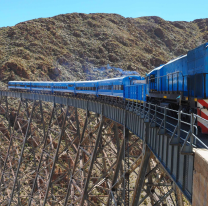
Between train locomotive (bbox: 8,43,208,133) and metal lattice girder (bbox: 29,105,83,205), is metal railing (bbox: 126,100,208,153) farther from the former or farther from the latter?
metal lattice girder (bbox: 29,105,83,205)

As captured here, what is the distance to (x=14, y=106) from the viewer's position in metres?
34.9

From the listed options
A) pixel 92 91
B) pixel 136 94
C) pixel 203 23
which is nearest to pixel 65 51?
pixel 92 91

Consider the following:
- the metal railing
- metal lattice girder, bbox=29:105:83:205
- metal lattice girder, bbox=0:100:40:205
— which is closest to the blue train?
metal lattice girder, bbox=29:105:83:205

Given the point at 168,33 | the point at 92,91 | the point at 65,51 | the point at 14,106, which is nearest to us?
the point at 92,91

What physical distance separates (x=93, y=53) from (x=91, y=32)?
1116 centimetres

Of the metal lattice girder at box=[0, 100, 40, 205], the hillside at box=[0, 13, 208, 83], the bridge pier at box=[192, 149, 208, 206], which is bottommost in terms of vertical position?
the metal lattice girder at box=[0, 100, 40, 205]

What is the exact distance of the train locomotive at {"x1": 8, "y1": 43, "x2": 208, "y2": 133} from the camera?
308 inches

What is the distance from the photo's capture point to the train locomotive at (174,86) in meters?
7.83

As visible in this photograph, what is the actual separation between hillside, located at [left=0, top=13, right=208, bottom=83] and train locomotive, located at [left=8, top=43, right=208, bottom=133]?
84.2 feet

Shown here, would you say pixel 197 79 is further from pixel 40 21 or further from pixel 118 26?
pixel 118 26

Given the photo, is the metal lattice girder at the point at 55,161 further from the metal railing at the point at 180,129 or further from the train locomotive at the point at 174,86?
the metal railing at the point at 180,129

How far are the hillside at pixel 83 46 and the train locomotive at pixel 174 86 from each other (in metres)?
25.7

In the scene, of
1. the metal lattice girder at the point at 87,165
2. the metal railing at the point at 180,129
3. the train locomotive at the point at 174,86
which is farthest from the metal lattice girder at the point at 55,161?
the metal railing at the point at 180,129

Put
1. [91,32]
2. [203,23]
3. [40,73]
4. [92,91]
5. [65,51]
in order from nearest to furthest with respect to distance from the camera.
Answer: [92,91] < [40,73] < [65,51] < [91,32] < [203,23]
